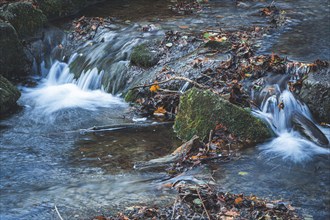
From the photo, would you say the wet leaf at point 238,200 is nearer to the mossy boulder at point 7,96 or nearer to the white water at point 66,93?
the white water at point 66,93

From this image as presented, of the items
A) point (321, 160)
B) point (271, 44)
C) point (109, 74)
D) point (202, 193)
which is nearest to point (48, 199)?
point (202, 193)

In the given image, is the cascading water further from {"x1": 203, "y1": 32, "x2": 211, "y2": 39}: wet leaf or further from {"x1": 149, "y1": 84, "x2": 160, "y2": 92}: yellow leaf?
{"x1": 203, "y1": 32, "x2": 211, "y2": 39}: wet leaf

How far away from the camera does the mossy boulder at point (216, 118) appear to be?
7.12 m

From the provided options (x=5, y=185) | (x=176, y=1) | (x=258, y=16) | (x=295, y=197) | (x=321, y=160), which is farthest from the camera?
(x=176, y=1)

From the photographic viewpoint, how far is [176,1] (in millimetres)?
14555

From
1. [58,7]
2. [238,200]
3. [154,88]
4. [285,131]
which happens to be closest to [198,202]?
[238,200]

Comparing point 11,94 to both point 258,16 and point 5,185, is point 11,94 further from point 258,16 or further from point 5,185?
point 258,16

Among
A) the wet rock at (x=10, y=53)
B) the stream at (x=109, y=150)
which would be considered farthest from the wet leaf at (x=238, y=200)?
the wet rock at (x=10, y=53)

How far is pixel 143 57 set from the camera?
33.0 feet

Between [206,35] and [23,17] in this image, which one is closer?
[206,35]

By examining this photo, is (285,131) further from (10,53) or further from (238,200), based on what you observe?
(10,53)

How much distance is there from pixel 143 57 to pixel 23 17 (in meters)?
3.87

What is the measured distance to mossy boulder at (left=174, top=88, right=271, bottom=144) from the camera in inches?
280

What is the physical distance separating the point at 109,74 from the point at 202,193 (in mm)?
5684
